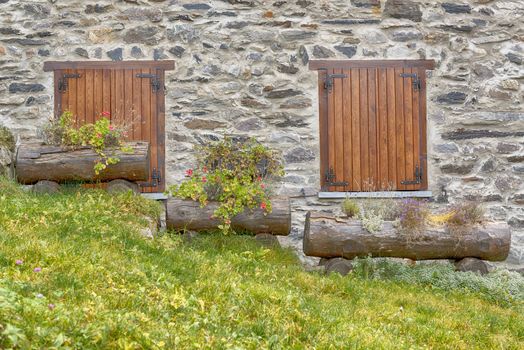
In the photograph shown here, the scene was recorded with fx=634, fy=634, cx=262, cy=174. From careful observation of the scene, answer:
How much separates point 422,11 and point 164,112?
3.89 m

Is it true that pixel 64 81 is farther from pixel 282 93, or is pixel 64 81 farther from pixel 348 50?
pixel 348 50

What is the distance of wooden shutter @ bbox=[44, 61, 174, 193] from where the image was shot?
28.2ft

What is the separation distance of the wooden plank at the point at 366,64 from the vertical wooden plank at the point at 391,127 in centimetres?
12

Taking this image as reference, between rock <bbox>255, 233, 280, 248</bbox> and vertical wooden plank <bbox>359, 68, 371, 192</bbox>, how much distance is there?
1805 millimetres

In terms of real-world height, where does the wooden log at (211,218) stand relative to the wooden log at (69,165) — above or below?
below

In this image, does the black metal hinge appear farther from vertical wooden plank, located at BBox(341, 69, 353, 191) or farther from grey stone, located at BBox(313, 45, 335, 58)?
vertical wooden plank, located at BBox(341, 69, 353, 191)

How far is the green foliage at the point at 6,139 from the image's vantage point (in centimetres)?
792

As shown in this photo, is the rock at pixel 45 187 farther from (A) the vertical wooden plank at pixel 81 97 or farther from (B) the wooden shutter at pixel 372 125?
(B) the wooden shutter at pixel 372 125

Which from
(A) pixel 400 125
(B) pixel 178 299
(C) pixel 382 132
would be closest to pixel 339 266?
(C) pixel 382 132

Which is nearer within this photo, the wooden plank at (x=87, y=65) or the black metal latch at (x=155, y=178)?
the black metal latch at (x=155, y=178)

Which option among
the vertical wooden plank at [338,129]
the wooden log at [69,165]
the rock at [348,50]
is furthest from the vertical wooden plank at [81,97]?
the rock at [348,50]

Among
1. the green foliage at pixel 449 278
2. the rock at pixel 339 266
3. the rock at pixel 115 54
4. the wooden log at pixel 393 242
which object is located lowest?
the green foliage at pixel 449 278

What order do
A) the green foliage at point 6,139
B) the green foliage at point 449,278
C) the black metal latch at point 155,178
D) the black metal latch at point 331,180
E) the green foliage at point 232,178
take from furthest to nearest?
the black metal latch at point 331,180 < the black metal latch at point 155,178 < the green foliage at point 6,139 < the green foliage at point 232,178 < the green foliage at point 449,278

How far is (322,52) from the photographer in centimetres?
880
